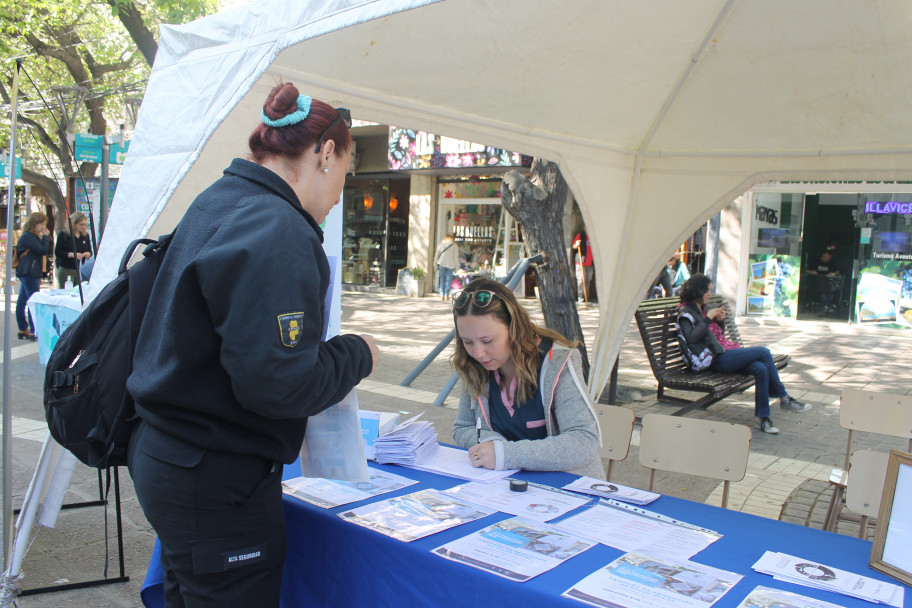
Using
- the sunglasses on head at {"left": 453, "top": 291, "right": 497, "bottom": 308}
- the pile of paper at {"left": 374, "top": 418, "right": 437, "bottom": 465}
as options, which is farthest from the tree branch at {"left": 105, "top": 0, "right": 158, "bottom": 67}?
the pile of paper at {"left": 374, "top": 418, "right": 437, "bottom": 465}

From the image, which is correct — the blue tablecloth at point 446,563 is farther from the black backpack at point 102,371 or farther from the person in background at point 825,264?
the person in background at point 825,264

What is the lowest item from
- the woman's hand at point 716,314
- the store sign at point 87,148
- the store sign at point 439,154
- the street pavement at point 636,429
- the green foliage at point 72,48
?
the street pavement at point 636,429

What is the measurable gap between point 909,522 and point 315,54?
2.89 m

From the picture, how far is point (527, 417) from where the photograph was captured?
2777 mm

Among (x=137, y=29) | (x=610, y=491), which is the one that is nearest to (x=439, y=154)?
(x=137, y=29)

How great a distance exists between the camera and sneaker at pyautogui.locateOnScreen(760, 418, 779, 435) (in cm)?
578

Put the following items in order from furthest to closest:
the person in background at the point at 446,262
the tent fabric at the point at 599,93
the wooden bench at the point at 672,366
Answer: the person in background at the point at 446,262
the wooden bench at the point at 672,366
the tent fabric at the point at 599,93

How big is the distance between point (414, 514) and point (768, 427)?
184 inches

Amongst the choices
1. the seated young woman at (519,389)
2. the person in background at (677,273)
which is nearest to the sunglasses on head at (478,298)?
the seated young woman at (519,389)

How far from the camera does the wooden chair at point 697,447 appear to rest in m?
2.94

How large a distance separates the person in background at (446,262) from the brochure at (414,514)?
46.3 feet

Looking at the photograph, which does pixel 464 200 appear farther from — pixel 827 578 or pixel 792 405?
pixel 827 578

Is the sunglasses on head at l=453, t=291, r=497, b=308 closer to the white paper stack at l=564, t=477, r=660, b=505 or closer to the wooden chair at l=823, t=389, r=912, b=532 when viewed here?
the white paper stack at l=564, t=477, r=660, b=505

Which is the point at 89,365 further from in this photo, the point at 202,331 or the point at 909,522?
the point at 909,522
